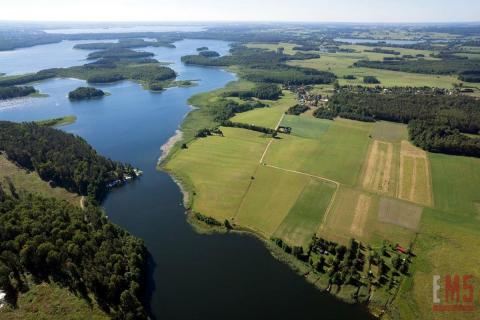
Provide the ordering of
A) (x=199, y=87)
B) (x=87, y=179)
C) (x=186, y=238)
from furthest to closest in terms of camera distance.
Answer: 1. (x=199, y=87)
2. (x=87, y=179)
3. (x=186, y=238)

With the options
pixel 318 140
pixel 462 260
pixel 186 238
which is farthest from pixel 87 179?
pixel 462 260

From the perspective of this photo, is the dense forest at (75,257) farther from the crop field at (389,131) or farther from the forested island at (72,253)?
the crop field at (389,131)

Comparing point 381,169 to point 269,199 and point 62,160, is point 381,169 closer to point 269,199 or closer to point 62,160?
point 269,199

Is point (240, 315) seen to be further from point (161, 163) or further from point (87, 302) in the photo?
point (161, 163)

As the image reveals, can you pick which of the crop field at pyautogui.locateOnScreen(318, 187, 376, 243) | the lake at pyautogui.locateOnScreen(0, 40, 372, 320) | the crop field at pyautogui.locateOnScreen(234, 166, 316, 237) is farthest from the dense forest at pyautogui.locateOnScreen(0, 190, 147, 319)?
the crop field at pyautogui.locateOnScreen(318, 187, 376, 243)

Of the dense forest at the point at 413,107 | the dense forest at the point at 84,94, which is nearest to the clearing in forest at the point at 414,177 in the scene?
the dense forest at the point at 413,107

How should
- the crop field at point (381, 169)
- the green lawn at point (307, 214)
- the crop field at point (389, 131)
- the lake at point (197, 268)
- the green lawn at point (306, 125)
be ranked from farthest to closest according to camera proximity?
1. the green lawn at point (306, 125)
2. the crop field at point (389, 131)
3. the crop field at point (381, 169)
4. the green lawn at point (307, 214)
5. the lake at point (197, 268)

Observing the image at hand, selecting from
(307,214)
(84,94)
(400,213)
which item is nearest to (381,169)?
(400,213)
